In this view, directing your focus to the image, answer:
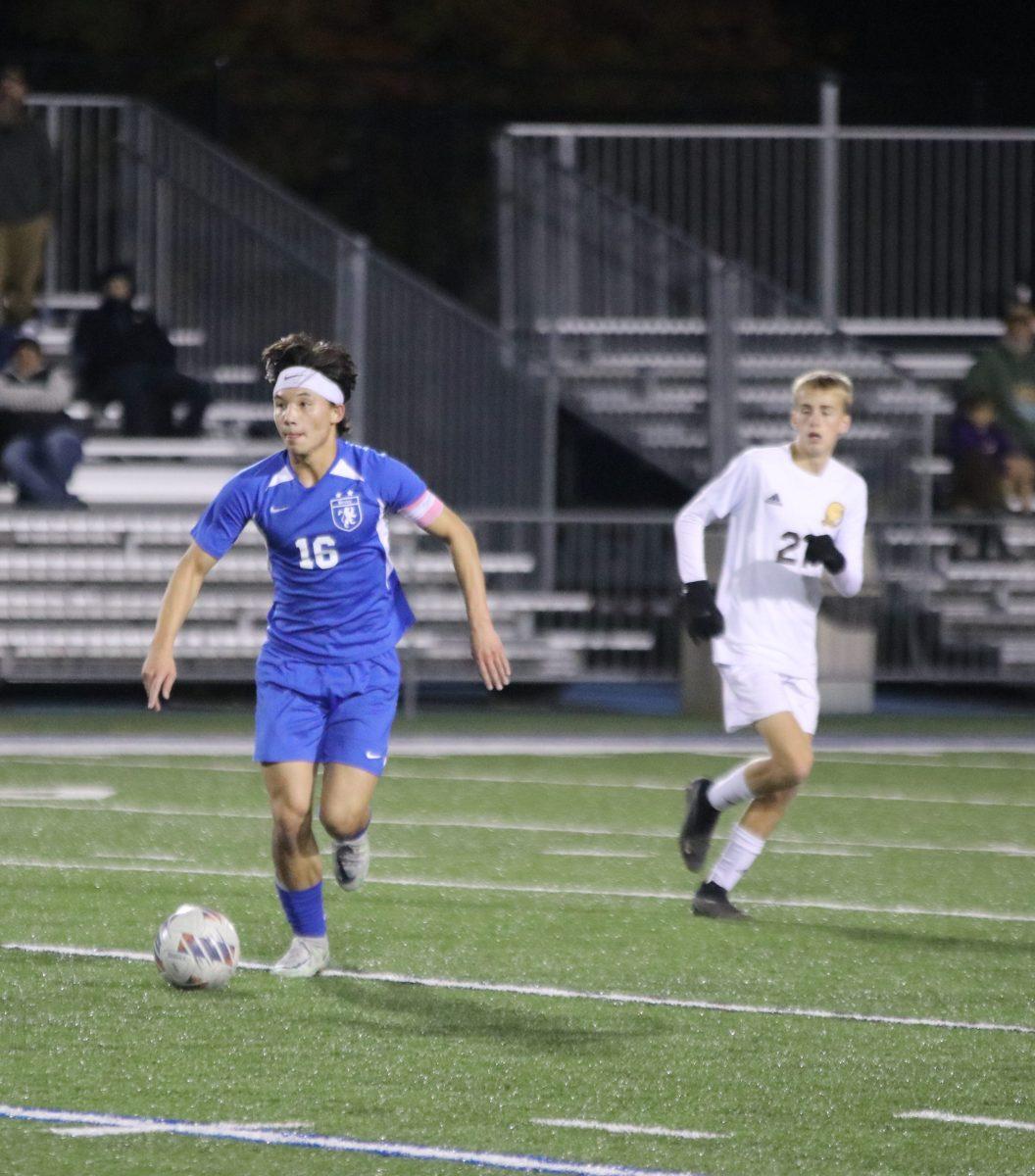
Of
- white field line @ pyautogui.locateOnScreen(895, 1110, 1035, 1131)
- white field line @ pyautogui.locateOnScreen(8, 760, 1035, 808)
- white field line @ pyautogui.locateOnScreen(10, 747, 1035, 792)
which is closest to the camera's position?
white field line @ pyautogui.locateOnScreen(895, 1110, 1035, 1131)

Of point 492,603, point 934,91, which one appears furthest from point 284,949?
point 934,91

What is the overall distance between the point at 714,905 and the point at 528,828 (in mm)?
2922

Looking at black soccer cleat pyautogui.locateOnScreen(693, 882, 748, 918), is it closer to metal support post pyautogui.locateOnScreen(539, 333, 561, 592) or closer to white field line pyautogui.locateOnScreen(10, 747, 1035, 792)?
white field line pyautogui.locateOnScreen(10, 747, 1035, 792)

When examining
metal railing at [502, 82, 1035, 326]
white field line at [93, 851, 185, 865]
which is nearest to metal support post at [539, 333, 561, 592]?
metal railing at [502, 82, 1035, 326]

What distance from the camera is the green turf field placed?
6.50m

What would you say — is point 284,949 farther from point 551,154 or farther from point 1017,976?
point 551,154

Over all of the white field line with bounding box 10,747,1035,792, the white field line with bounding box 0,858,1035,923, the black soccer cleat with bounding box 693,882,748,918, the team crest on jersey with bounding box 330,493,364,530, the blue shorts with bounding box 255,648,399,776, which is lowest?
the white field line with bounding box 10,747,1035,792

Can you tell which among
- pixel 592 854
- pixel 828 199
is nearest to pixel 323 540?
pixel 592 854

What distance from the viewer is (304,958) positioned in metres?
8.63

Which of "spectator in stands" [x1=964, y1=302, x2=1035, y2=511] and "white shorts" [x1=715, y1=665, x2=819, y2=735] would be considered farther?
"spectator in stands" [x1=964, y1=302, x2=1035, y2=511]

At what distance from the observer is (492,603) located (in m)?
19.6

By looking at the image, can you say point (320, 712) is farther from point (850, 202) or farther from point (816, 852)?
point (850, 202)

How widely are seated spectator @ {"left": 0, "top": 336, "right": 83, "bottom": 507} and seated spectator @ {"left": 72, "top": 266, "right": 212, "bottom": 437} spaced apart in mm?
609

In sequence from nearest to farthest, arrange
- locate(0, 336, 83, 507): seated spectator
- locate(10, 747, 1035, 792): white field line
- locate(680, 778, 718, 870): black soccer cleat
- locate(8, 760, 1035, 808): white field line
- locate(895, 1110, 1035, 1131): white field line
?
locate(895, 1110, 1035, 1131): white field line → locate(680, 778, 718, 870): black soccer cleat → locate(8, 760, 1035, 808): white field line → locate(10, 747, 1035, 792): white field line → locate(0, 336, 83, 507): seated spectator
